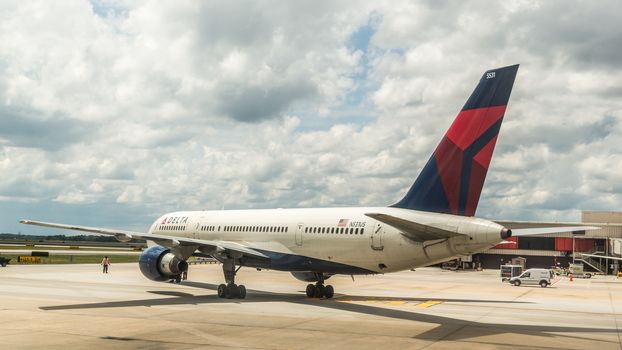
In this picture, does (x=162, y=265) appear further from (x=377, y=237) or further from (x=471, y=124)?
(x=471, y=124)

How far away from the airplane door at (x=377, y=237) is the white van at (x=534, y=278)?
2846 cm

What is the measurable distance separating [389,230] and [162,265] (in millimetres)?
13185

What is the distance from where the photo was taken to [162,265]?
32031 millimetres

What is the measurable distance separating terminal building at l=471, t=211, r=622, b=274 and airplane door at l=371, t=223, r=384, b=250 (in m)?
66.6

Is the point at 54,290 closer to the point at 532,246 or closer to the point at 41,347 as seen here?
the point at 41,347

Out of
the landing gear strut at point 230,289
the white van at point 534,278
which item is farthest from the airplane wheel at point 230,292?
the white van at point 534,278

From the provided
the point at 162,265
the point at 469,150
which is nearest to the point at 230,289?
the point at 162,265

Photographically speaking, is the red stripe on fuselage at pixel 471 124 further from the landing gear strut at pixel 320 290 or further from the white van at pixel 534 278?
the white van at pixel 534 278

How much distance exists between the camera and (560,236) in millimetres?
94250

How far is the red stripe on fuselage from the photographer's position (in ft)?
75.8

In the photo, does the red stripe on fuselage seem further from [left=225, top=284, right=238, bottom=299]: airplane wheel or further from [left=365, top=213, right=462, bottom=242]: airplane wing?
[left=225, top=284, right=238, bottom=299]: airplane wheel

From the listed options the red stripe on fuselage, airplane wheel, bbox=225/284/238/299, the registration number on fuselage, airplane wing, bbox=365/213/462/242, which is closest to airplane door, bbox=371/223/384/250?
the registration number on fuselage

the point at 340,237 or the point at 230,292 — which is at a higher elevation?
the point at 340,237

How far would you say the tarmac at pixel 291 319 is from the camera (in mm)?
17752
